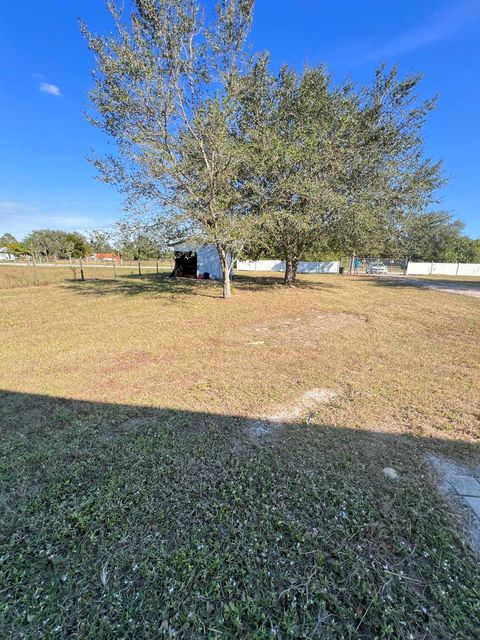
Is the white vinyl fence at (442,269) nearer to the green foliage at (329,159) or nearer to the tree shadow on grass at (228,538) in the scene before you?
the green foliage at (329,159)

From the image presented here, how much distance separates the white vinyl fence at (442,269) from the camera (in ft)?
95.6

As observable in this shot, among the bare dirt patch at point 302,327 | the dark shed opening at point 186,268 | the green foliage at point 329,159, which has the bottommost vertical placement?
the bare dirt patch at point 302,327

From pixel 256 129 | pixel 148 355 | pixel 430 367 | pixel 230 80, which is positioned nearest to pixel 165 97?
pixel 230 80

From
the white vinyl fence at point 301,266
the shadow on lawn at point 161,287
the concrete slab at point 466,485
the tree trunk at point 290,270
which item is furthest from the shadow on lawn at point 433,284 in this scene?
the concrete slab at point 466,485

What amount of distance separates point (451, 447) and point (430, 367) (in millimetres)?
1928

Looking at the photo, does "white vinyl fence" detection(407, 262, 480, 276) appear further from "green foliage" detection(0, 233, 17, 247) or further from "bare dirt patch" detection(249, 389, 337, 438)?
"green foliage" detection(0, 233, 17, 247)

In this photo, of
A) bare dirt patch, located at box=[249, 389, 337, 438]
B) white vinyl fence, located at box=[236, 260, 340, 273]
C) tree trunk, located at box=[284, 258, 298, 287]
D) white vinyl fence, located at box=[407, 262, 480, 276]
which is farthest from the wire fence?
bare dirt patch, located at box=[249, 389, 337, 438]

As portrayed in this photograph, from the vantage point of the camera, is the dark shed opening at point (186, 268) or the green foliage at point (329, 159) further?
the dark shed opening at point (186, 268)

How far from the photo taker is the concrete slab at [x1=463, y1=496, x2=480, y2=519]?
5.57ft

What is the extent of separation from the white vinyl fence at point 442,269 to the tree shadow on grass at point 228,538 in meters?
31.7

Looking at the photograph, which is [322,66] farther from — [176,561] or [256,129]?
[176,561]

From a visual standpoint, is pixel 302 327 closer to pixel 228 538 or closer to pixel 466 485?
pixel 466 485

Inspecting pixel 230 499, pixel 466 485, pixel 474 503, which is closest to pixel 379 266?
pixel 466 485

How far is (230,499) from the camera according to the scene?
1.76m
